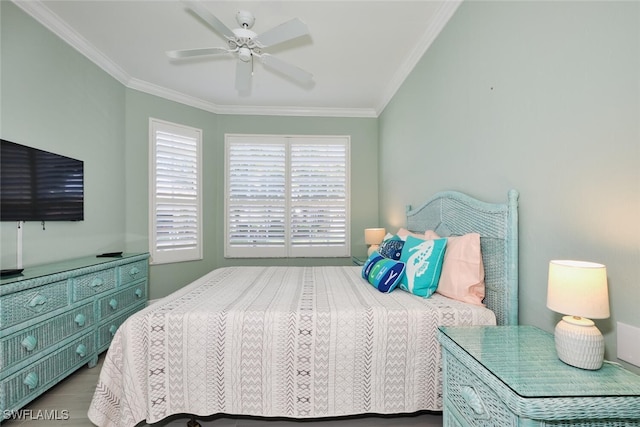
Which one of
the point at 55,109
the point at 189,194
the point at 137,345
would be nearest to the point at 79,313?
the point at 137,345

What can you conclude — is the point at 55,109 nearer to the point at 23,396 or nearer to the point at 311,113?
the point at 23,396

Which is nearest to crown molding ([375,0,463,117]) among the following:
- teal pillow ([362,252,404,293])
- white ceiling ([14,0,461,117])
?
white ceiling ([14,0,461,117])

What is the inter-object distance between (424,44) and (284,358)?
9.22 ft

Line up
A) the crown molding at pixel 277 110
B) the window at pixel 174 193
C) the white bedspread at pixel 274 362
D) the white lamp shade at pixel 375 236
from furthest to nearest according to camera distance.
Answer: the crown molding at pixel 277 110
the window at pixel 174 193
the white lamp shade at pixel 375 236
the white bedspread at pixel 274 362

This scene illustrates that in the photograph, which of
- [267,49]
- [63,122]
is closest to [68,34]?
[63,122]

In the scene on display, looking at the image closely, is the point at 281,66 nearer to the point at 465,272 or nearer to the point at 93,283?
the point at 465,272

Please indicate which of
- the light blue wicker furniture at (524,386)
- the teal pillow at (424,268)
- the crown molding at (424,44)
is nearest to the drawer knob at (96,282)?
the teal pillow at (424,268)

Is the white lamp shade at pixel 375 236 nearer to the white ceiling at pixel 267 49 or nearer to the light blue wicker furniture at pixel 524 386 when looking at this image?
the white ceiling at pixel 267 49

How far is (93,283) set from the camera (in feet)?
7.73

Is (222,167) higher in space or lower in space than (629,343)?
higher

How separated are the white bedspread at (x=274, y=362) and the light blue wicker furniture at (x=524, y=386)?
0.92 ft

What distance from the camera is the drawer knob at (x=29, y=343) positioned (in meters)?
1.79

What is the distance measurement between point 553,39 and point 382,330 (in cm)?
163

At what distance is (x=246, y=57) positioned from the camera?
2.39 m
